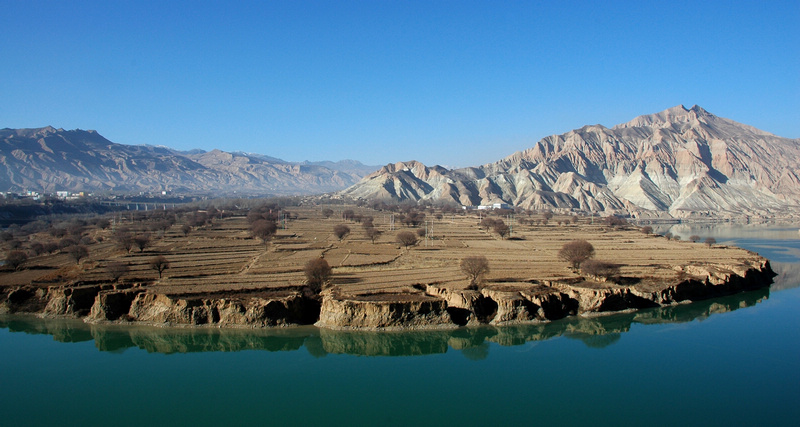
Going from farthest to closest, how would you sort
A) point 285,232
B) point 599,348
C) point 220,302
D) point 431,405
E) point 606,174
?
point 606,174 → point 285,232 → point 220,302 → point 599,348 → point 431,405

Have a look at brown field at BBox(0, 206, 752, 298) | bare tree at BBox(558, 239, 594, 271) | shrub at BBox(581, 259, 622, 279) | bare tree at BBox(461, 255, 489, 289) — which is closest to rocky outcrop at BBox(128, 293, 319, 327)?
brown field at BBox(0, 206, 752, 298)

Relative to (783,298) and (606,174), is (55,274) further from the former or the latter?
(606,174)

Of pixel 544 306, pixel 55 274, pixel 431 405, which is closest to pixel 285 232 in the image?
pixel 55 274

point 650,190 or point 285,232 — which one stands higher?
point 650,190

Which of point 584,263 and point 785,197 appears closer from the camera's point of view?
point 584,263

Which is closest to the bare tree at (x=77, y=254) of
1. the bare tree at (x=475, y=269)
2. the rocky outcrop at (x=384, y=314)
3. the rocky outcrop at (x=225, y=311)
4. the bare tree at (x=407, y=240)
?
the rocky outcrop at (x=225, y=311)

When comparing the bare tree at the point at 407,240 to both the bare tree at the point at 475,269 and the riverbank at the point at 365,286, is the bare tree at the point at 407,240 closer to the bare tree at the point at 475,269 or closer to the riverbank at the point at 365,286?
the riverbank at the point at 365,286

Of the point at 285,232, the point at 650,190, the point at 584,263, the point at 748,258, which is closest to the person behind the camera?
the point at 584,263
